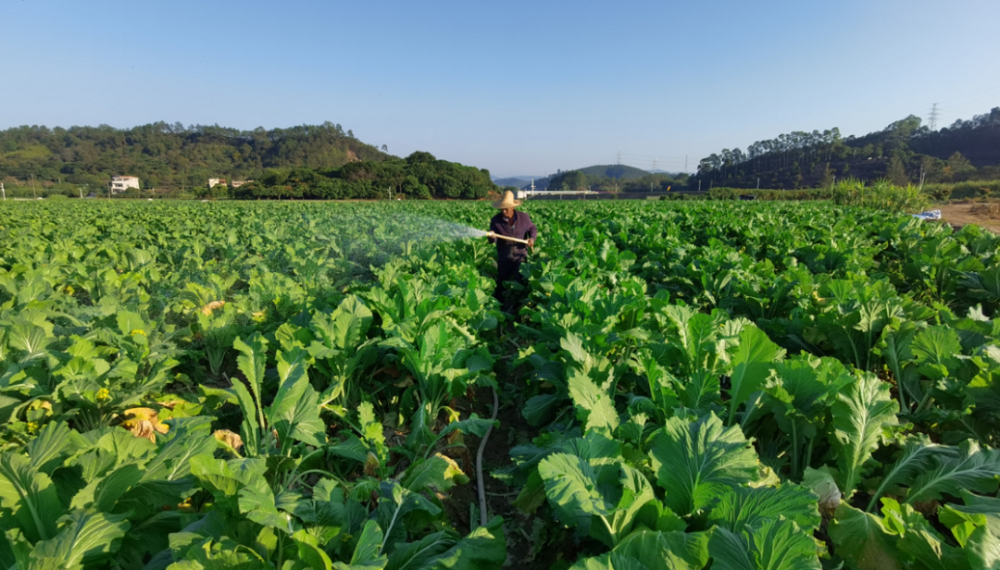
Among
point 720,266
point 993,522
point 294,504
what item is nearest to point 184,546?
point 294,504

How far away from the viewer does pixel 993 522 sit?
4.64 feet

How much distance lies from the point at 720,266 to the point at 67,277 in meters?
7.69

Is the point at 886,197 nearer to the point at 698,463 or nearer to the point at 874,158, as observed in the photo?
the point at 698,463

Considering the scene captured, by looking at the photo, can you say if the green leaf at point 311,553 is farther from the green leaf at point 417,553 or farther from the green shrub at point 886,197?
the green shrub at point 886,197

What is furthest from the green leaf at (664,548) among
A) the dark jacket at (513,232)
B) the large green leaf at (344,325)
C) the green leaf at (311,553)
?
the dark jacket at (513,232)

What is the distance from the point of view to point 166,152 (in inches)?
4611

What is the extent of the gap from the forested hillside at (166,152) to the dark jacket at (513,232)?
10270 centimetres

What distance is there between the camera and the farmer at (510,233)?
661cm

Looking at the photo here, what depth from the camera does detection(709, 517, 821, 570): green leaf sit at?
115 centimetres

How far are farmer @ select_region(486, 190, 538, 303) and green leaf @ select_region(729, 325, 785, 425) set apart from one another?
4458 millimetres

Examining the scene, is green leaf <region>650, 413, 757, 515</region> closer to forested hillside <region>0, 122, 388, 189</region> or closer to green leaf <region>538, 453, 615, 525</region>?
green leaf <region>538, 453, 615, 525</region>

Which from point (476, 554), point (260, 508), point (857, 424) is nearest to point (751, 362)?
point (857, 424)

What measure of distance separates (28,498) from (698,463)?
213 centimetres

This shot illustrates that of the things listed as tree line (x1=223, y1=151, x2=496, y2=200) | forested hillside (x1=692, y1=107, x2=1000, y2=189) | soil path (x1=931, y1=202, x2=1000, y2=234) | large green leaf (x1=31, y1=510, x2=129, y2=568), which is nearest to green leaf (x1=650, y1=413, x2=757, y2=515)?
large green leaf (x1=31, y1=510, x2=129, y2=568)
